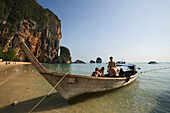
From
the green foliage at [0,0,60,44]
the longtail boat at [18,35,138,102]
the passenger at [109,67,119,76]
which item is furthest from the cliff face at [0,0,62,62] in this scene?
the passenger at [109,67,119,76]

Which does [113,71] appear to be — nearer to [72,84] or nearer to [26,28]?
[72,84]

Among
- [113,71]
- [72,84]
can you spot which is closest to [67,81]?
[72,84]

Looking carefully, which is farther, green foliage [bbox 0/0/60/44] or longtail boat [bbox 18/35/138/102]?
green foliage [bbox 0/0/60/44]

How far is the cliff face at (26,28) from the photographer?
39034mm

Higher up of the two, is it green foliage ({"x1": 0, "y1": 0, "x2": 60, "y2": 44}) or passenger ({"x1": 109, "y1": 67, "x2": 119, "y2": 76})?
green foliage ({"x1": 0, "y1": 0, "x2": 60, "y2": 44})

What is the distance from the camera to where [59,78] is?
11.3 ft

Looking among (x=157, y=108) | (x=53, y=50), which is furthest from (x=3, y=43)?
(x=157, y=108)

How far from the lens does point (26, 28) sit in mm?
48000

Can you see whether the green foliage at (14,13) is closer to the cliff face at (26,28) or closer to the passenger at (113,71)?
the cliff face at (26,28)

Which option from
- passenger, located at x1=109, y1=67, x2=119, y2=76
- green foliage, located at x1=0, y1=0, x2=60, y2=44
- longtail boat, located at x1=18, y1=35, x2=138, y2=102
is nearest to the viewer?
longtail boat, located at x1=18, y1=35, x2=138, y2=102

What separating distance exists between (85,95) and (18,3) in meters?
66.0

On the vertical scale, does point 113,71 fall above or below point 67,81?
above

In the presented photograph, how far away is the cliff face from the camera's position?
39.0m

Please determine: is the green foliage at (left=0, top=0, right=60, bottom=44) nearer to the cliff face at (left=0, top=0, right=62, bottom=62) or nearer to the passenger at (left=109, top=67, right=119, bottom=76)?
the cliff face at (left=0, top=0, right=62, bottom=62)
